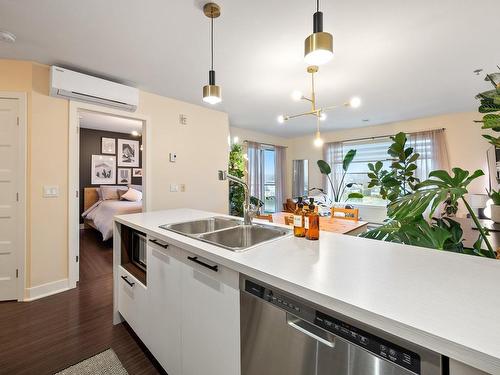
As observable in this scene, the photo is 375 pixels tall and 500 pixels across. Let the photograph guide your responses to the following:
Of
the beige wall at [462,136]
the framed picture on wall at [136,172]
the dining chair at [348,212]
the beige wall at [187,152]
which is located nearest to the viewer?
the dining chair at [348,212]

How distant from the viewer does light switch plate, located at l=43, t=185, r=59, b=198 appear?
8.23 feet

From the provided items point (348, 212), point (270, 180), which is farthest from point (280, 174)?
point (348, 212)

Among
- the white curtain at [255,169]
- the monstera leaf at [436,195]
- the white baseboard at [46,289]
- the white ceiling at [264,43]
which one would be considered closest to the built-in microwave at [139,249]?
the white baseboard at [46,289]

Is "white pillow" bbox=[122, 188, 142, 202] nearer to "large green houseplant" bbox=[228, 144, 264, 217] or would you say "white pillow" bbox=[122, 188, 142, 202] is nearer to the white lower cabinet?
"large green houseplant" bbox=[228, 144, 264, 217]

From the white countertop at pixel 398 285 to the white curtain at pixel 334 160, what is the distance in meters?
4.99

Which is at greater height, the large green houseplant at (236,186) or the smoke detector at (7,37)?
the smoke detector at (7,37)

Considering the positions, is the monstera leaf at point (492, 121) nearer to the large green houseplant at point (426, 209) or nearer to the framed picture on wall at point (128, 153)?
the large green houseplant at point (426, 209)

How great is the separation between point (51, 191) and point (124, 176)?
13.4ft

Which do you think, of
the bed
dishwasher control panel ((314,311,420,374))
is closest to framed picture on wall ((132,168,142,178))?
the bed

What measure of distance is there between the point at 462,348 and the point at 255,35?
2.30 m

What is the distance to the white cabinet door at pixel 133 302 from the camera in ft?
5.14

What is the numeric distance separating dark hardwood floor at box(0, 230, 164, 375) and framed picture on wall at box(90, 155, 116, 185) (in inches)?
160

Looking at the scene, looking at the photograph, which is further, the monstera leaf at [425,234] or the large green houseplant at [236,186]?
the large green houseplant at [236,186]

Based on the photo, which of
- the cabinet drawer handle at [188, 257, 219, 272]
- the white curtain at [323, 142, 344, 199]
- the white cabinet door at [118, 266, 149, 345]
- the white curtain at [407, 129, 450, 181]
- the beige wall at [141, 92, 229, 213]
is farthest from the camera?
the white curtain at [323, 142, 344, 199]
